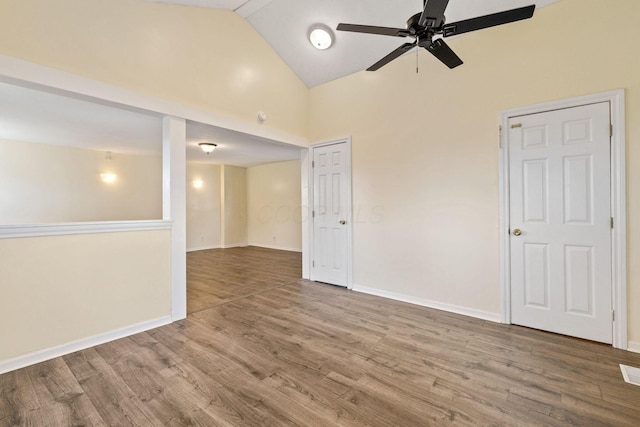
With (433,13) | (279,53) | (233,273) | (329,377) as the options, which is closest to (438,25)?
(433,13)

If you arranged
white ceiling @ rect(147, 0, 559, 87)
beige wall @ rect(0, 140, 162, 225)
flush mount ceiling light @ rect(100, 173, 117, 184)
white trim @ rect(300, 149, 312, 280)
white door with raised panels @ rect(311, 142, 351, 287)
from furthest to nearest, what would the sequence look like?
flush mount ceiling light @ rect(100, 173, 117, 184) < beige wall @ rect(0, 140, 162, 225) < white trim @ rect(300, 149, 312, 280) < white door with raised panels @ rect(311, 142, 351, 287) < white ceiling @ rect(147, 0, 559, 87)

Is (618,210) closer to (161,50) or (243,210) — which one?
(161,50)

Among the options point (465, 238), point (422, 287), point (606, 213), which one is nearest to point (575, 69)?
point (606, 213)

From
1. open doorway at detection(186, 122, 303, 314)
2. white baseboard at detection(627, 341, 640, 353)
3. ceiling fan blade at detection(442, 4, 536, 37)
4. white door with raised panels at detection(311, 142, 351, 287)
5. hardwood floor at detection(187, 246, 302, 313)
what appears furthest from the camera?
open doorway at detection(186, 122, 303, 314)

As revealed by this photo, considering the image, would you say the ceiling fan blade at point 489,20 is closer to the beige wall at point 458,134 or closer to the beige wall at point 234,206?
the beige wall at point 458,134

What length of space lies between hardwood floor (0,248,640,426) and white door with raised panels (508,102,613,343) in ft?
0.88

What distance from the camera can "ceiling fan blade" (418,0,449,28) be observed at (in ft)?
5.17

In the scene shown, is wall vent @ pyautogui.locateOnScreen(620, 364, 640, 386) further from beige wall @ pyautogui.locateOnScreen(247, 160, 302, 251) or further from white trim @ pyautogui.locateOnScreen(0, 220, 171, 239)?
beige wall @ pyautogui.locateOnScreen(247, 160, 302, 251)

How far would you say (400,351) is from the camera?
2.35m

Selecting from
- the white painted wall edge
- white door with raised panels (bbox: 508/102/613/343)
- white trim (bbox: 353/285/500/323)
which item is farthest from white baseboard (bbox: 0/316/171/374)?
Answer: white door with raised panels (bbox: 508/102/613/343)

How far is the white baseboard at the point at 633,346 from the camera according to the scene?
232cm

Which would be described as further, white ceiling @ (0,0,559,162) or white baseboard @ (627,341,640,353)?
white ceiling @ (0,0,559,162)

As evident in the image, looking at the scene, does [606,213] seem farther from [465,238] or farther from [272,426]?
[272,426]

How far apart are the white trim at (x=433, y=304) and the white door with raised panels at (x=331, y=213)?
452mm
